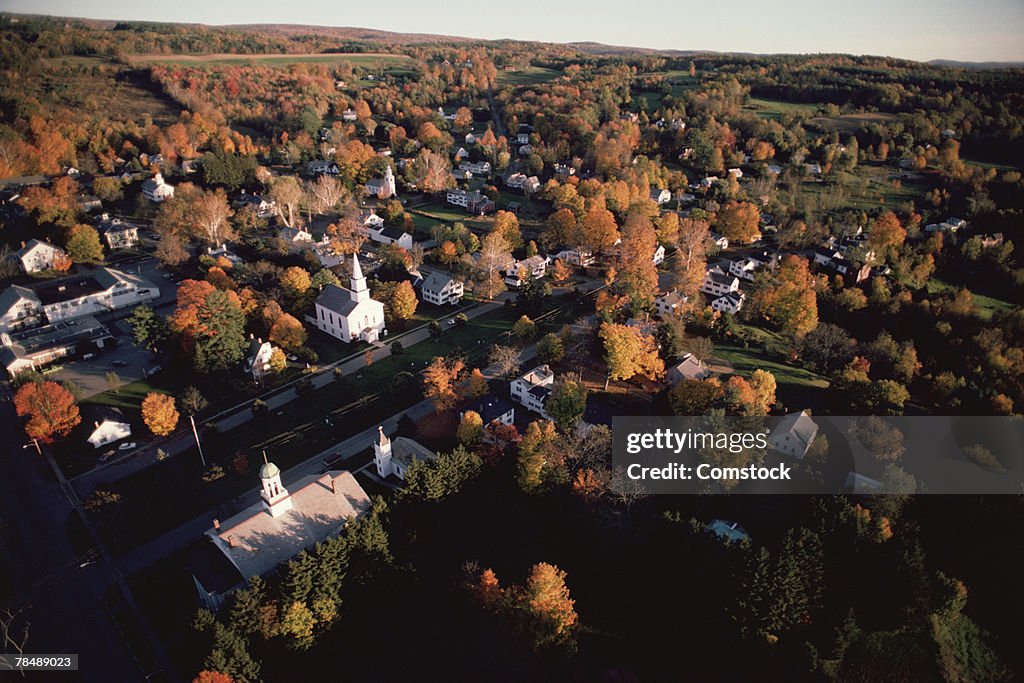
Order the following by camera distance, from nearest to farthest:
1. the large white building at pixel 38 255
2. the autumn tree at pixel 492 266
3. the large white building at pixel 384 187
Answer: the autumn tree at pixel 492 266 < the large white building at pixel 38 255 < the large white building at pixel 384 187

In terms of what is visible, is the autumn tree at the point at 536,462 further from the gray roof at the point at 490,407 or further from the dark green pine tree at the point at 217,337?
the dark green pine tree at the point at 217,337

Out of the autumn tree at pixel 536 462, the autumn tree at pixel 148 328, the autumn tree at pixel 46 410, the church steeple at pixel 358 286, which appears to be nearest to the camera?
the autumn tree at pixel 536 462

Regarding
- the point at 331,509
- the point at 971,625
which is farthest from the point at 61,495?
the point at 971,625

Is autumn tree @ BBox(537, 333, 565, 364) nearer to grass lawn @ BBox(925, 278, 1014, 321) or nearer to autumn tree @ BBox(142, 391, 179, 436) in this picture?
autumn tree @ BBox(142, 391, 179, 436)

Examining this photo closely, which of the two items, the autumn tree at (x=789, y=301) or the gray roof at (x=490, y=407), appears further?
the autumn tree at (x=789, y=301)

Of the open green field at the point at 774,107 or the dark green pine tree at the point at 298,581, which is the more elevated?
the open green field at the point at 774,107

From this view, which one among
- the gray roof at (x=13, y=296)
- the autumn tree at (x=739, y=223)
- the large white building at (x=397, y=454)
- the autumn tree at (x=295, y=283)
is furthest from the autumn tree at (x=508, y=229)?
the gray roof at (x=13, y=296)
